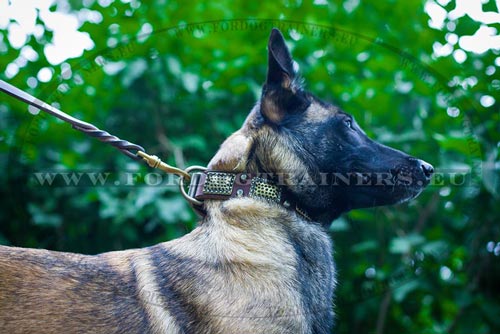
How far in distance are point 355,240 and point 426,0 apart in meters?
2.54

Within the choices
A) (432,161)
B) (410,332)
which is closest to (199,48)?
(432,161)

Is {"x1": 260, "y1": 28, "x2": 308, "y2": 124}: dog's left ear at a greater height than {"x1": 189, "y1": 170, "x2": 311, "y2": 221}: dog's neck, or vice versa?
{"x1": 260, "y1": 28, "x2": 308, "y2": 124}: dog's left ear

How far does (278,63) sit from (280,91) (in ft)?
0.56

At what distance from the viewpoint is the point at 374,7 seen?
5.34m

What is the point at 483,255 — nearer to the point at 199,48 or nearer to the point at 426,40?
the point at 426,40

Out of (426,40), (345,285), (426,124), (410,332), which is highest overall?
(426,40)

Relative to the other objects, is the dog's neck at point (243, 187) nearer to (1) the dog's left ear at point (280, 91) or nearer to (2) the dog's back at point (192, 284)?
(2) the dog's back at point (192, 284)

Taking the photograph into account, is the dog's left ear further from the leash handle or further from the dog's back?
the leash handle

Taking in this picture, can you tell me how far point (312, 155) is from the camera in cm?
285

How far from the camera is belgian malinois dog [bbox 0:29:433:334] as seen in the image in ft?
7.54

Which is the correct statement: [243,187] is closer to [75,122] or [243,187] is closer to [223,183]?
[223,183]

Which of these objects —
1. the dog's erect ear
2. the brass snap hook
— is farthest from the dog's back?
the dog's erect ear

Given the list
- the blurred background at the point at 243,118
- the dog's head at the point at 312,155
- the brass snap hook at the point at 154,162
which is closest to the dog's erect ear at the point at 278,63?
the dog's head at the point at 312,155

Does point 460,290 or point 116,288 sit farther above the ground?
point 116,288
